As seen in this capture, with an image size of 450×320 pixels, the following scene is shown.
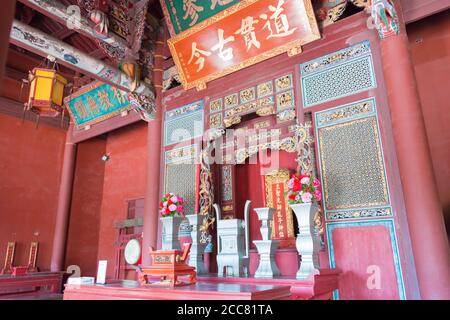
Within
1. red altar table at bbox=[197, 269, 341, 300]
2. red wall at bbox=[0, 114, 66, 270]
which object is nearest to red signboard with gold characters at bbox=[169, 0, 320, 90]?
red altar table at bbox=[197, 269, 341, 300]

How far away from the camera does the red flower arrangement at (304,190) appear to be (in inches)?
120

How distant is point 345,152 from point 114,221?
4.86 meters

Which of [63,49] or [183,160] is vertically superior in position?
[63,49]

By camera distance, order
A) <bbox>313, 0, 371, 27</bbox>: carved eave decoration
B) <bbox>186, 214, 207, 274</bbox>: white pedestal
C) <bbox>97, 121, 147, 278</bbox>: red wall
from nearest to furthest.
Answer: <bbox>313, 0, 371, 27</bbox>: carved eave decoration < <bbox>186, 214, 207, 274</bbox>: white pedestal < <bbox>97, 121, 147, 278</bbox>: red wall

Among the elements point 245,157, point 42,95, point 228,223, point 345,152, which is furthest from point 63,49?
point 345,152

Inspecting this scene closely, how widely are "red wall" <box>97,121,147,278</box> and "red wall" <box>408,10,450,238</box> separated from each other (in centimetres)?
462

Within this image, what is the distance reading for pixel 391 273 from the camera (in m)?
2.85

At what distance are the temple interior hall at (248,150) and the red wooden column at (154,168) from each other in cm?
2

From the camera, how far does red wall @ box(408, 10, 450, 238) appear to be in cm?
343

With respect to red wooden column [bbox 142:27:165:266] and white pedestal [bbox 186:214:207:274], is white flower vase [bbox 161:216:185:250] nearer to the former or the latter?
white pedestal [bbox 186:214:207:274]

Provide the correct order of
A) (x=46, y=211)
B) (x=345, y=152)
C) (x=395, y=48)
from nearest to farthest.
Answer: (x=395, y=48) → (x=345, y=152) → (x=46, y=211)

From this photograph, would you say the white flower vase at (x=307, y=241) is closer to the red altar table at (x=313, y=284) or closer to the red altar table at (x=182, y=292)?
the red altar table at (x=313, y=284)

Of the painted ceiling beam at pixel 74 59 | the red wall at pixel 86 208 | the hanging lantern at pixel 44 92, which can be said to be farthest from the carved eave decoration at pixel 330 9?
the red wall at pixel 86 208

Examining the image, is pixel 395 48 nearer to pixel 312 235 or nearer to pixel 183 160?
pixel 312 235
